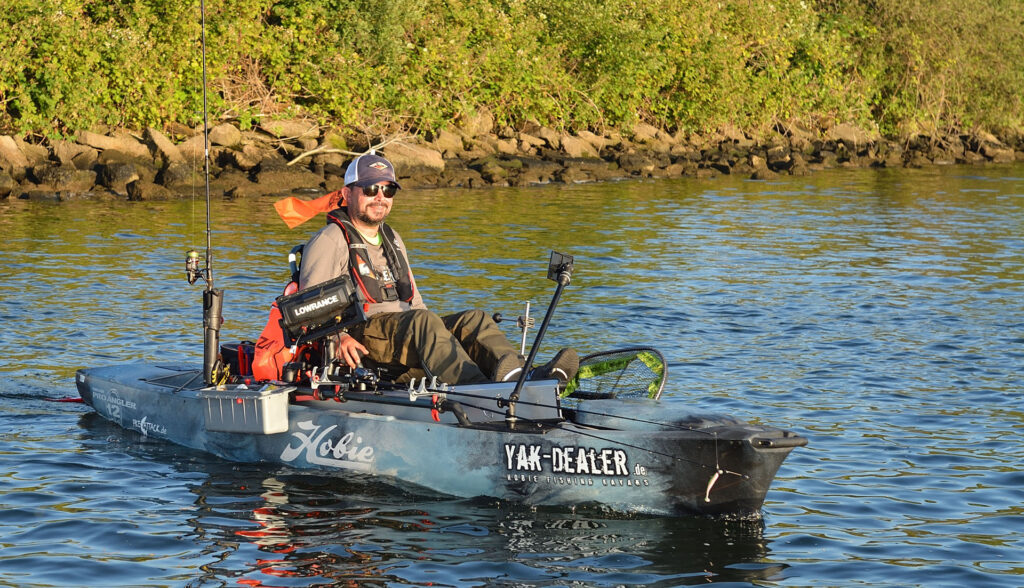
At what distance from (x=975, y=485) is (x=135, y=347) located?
760cm

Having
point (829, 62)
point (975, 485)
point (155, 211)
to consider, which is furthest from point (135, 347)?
point (829, 62)

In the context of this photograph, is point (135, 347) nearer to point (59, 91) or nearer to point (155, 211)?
point (155, 211)

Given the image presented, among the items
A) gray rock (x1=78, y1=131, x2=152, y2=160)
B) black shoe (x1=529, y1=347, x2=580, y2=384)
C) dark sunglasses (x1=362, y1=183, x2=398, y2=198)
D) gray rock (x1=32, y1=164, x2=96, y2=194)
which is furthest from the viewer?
gray rock (x1=78, y1=131, x2=152, y2=160)

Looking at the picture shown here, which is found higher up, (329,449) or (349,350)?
(349,350)

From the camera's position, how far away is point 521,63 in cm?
3534

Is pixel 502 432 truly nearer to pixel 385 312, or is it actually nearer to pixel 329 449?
pixel 329 449

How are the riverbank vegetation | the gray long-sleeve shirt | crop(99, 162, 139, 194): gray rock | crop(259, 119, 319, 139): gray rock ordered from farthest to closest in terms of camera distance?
crop(259, 119, 319, 139): gray rock < the riverbank vegetation < crop(99, 162, 139, 194): gray rock < the gray long-sleeve shirt

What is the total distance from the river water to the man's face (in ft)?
5.45

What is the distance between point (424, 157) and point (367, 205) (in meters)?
23.8

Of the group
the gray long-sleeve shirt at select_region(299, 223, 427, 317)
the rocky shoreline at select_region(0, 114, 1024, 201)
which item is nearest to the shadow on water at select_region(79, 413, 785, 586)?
the gray long-sleeve shirt at select_region(299, 223, 427, 317)

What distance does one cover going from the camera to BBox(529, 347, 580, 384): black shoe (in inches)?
293

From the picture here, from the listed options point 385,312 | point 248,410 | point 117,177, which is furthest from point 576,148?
point 248,410

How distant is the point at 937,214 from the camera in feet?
87.2

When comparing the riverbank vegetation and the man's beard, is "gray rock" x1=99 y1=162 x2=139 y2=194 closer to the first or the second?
the riverbank vegetation
